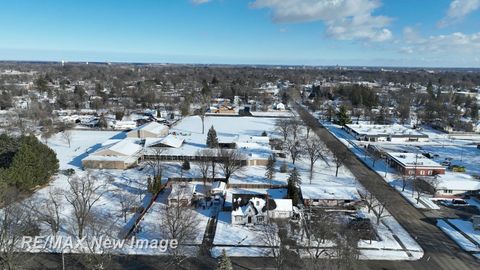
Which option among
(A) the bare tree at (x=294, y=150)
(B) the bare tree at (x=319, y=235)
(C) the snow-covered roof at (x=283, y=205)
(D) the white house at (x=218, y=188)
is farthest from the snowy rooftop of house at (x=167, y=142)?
(B) the bare tree at (x=319, y=235)

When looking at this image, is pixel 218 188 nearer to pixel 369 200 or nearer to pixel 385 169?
pixel 369 200

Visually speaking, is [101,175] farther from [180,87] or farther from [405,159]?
[180,87]

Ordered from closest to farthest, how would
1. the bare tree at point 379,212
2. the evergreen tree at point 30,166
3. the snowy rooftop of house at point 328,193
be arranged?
1. the bare tree at point 379,212
2. the evergreen tree at point 30,166
3. the snowy rooftop of house at point 328,193

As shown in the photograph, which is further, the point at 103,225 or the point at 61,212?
the point at 61,212

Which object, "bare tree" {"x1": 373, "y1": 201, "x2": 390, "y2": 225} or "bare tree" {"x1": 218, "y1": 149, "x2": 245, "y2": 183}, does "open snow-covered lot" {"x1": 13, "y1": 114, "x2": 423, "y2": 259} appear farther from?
"bare tree" {"x1": 218, "y1": 149, "x2": 245, "y2": 183}

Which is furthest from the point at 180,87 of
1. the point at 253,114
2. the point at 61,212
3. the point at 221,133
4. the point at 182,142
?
the point at 61,212

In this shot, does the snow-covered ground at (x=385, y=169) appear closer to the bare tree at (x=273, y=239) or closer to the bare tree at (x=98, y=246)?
the bare tree at (x=273, y=239)
